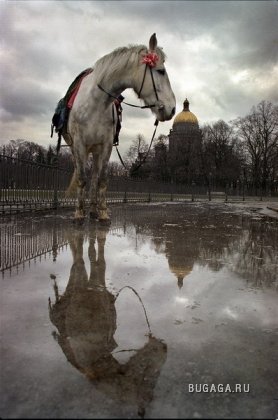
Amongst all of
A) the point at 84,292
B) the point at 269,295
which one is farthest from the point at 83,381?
the point at 269,295

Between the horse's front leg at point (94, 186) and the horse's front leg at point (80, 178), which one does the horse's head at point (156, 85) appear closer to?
the horse's front leg at point (80, 178)

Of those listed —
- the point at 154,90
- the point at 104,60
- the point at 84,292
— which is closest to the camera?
the point at 84,292

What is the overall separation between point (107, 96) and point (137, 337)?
5.49 m

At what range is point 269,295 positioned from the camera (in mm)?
2969

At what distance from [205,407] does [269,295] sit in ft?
5.57

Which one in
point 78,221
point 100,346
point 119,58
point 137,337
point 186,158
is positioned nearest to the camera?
point 100,346

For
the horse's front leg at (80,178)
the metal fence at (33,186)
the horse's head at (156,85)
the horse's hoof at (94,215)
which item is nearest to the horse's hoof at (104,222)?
the horse's front leg at (80,178)

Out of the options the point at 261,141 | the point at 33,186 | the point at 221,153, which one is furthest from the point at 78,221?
the point at 221,153

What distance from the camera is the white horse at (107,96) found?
5957mm

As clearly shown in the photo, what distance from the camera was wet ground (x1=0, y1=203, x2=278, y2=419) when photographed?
1461 mm

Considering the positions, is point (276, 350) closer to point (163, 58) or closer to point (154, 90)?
point (154, 90)

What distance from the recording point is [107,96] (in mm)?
6820

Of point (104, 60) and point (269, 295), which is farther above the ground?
Result: point (104, 60)

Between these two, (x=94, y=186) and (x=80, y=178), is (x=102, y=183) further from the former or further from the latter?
(x=80, y=178)
